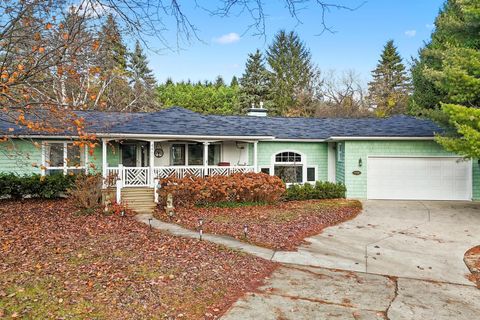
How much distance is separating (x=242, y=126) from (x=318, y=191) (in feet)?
16.1

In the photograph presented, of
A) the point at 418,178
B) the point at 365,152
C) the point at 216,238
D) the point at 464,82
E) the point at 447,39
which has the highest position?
the point at 447,39

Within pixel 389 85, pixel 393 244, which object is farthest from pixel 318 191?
pixel 389 85

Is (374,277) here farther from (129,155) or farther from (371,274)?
(129,155)

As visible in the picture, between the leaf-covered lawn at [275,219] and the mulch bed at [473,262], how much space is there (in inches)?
135

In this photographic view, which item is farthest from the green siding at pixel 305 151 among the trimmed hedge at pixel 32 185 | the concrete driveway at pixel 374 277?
the trimmed hedge at pixel 32 185

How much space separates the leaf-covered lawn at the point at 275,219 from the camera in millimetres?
8734

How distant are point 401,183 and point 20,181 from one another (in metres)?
15.4

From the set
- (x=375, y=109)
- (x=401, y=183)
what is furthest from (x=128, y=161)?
(x=375, y=109)

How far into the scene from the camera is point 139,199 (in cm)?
1266

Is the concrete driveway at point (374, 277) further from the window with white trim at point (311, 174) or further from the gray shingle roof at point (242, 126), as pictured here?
the window with white trim at point (311, 174)

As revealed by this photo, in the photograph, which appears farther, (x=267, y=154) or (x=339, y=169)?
(x=267, y=154)

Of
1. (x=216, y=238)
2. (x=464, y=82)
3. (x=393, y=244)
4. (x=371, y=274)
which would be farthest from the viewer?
(x=464, y=82)

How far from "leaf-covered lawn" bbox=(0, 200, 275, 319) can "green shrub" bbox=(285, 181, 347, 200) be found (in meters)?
7.39

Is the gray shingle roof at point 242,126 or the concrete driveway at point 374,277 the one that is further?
the gray shingle roof at point 242,126
